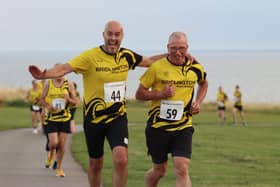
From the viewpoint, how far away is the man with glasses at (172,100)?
9155mm

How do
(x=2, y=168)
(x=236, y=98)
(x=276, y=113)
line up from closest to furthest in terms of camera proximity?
(x=2, y=168)
(x=236, y=98)
(x=276, y=113)

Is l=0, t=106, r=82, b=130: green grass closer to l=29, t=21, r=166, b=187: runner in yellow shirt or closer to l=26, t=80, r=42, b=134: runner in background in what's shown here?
l=26, t=80, r=42, b=134: runner in background

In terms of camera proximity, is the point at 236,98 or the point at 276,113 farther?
the point at 276,113

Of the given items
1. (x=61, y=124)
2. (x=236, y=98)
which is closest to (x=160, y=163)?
(x=61, y=124)

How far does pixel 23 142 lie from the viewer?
70.7 feet

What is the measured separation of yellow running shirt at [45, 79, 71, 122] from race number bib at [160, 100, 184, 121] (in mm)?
4394

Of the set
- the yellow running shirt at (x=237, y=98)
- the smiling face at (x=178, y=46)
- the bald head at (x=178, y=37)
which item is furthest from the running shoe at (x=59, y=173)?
the yellow running shirt at (x=237, y=98)

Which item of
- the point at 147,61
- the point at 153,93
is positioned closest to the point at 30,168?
the point at 147,61

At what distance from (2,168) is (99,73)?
602cm

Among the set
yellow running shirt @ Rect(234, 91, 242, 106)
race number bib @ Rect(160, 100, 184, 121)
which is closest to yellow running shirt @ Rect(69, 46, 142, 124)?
race number bib @ Rect(160, 100, 184, 121)

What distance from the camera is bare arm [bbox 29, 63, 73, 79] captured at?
29.6ft

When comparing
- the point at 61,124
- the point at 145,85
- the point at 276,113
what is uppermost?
the point at 145,85

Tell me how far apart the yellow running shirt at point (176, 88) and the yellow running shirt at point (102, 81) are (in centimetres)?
31

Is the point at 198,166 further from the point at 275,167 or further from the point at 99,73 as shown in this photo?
the point at 99,73
